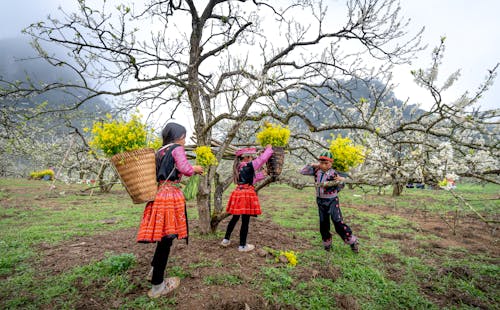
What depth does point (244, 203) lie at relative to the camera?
4.49m

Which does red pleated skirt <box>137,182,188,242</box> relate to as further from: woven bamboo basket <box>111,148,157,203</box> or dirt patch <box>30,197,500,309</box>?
dirt patch <box>30,197,500,309</box>

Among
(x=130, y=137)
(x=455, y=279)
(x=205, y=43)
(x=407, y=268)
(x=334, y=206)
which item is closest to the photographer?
(x=130, y=137)

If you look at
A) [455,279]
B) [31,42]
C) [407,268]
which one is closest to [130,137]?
[31,42]

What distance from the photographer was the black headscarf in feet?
10.6

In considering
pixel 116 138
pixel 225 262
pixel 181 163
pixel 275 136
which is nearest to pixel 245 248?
pixel 225 262

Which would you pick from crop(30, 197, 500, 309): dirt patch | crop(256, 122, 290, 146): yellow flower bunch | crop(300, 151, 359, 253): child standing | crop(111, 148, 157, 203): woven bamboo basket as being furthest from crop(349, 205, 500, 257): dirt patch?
crop(111, 148, 157, 203): woven bamboo basket

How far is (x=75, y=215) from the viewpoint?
781 centimetres

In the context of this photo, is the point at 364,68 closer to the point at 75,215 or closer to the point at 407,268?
the point at 407,268

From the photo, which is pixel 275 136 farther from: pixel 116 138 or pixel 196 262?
pixel 196 262

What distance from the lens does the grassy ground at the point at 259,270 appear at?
10.2ft

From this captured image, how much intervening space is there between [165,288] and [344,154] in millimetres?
3452

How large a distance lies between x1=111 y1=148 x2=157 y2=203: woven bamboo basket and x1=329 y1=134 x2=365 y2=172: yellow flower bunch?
3081 mm

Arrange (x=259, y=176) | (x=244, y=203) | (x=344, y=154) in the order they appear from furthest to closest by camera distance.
Answer: (x=259, y=176) → (x=244, y=203) → (x=344, y=154)

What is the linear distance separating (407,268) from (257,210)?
2.81 m
